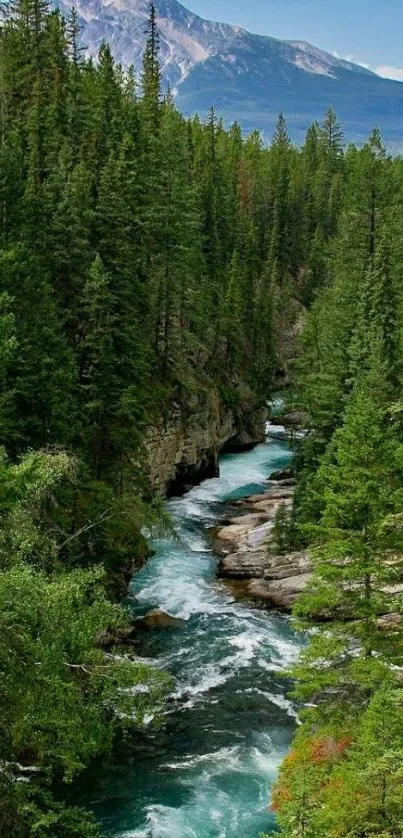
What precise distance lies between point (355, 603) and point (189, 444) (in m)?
29.7

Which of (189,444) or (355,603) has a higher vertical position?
(189,444)

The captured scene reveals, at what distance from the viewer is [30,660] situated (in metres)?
14.1

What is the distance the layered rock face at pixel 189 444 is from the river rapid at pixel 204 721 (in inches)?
238

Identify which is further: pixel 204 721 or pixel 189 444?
pixel 189 444

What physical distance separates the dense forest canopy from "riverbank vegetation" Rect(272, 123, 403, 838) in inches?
3.6

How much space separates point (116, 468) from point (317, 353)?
21341 millimetres

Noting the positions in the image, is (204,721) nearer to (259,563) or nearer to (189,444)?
(259,563)

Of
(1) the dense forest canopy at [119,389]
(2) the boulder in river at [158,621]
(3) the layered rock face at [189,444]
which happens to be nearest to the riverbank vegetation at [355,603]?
(1) the dense forest canopy at [119,389]

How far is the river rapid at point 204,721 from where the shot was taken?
22047 mm

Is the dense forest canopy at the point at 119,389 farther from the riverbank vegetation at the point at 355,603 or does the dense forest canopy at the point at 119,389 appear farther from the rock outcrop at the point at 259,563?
the rock outcrop at the point at 259,563

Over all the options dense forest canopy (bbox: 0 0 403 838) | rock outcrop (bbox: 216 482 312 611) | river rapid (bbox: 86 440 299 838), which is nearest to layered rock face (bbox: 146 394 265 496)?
dense forest canopy (bbox: 0 0 403 838)

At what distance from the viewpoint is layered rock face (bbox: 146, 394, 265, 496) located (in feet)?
150

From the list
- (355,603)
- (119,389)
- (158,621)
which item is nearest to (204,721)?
(158,621)

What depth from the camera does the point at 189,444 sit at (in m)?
50.2
